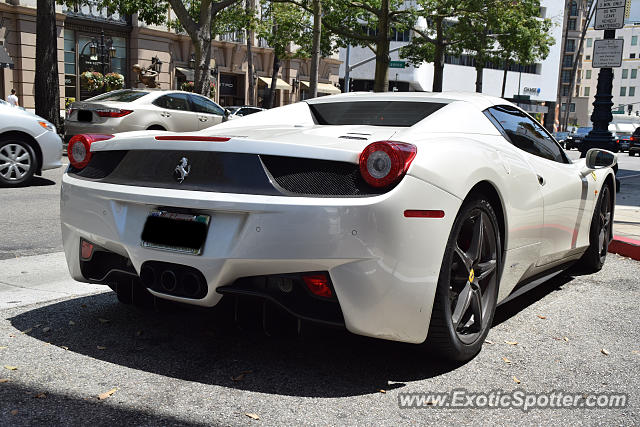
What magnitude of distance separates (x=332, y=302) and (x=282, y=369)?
469mm

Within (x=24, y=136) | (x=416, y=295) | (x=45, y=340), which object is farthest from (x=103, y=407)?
(x=24, y=136)

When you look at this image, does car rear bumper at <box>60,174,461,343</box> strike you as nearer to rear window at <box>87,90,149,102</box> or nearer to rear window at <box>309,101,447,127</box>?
rear window at <box>309,101,447,127</box>

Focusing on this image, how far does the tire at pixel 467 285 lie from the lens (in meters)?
3.20

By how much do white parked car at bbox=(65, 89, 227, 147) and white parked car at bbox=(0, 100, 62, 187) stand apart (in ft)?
14.5

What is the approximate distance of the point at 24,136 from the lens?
32.3 feet

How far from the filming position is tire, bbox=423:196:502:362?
3195mm

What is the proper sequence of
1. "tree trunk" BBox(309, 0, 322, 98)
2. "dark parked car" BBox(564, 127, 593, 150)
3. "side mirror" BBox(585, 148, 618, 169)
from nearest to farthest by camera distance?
"side mirror" BBox(585, 148, 618, 169) → "tree trunk" BBox(309, 0, 322, 98) → "dark parked car" BBox(564, 127, 593, 150)

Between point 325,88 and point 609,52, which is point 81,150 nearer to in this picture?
point 609,52

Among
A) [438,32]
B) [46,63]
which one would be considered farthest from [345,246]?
[438,32]

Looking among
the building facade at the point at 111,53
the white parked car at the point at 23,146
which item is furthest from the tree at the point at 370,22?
the white parked car at the point at 23,146

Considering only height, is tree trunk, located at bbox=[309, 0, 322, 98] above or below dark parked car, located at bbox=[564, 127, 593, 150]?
above

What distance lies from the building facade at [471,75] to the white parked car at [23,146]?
49696 millimetres

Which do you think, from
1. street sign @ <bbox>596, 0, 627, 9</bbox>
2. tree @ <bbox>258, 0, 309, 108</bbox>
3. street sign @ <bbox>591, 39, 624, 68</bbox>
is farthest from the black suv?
street sign @ <bbox>596, 0, 627, 9</bbox>

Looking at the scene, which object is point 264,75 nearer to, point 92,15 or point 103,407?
point 92,15
